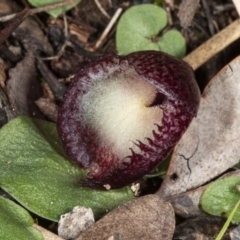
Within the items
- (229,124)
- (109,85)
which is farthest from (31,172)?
(229,124)

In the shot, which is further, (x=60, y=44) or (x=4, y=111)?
(x=60, y=44)

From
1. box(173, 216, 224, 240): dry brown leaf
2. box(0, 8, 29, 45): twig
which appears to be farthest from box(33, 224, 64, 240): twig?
box(0, 8, 29, 45): twig

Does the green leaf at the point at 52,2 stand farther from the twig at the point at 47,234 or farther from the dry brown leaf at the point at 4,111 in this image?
the twig at the point at 47,234

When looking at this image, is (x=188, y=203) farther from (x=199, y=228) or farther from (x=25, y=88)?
(x=25, y=88)

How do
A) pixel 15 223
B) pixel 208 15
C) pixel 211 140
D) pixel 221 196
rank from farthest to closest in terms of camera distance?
pixel 208 15, pixel 211 140, pixel 221 196, pixel 15 223

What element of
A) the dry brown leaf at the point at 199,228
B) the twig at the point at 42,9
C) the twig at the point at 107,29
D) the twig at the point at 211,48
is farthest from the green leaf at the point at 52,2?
the dry brown leaf at the point at 199,228

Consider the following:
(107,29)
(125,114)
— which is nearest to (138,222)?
(125,114)

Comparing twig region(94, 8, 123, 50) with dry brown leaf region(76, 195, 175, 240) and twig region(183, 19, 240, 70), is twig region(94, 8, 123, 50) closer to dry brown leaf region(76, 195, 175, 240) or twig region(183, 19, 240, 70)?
twig region(183, 19, 240, 70)

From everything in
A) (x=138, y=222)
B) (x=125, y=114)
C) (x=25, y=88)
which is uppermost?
(x=25, y=88)
